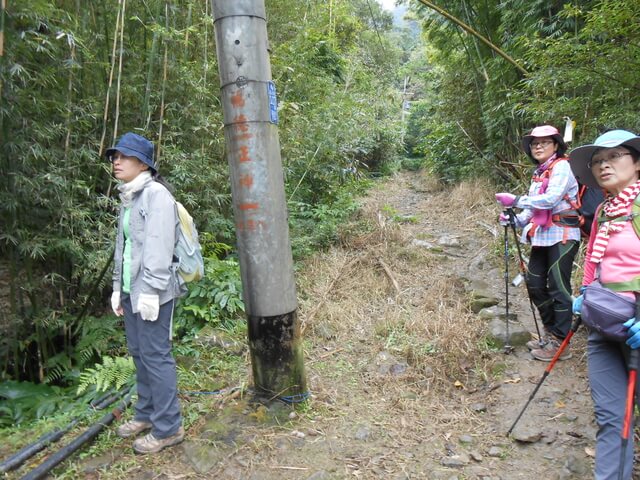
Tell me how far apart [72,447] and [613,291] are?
304 cm

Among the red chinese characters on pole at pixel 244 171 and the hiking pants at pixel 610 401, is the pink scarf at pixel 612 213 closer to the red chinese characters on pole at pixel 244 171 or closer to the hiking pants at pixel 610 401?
the hiking pants at pixel 610 401

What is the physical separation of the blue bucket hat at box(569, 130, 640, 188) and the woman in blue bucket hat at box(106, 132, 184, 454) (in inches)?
88.3

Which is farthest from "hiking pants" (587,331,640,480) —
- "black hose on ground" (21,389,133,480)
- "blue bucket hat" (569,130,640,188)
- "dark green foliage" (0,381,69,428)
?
"dark green foliage" (0,381,69,428)

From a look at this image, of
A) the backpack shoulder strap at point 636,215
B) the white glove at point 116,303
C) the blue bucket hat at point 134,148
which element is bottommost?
the white glove at point 116,303

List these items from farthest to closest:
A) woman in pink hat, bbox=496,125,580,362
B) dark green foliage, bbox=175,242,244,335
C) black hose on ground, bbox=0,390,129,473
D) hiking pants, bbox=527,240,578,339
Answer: dark green foliage, bbox=175,242,244,335
hiking pants, bbox=527,240,578,339
woman in pink hat, bbox=496,125,580,362
black hose on ground, bbox=0,390,129,473

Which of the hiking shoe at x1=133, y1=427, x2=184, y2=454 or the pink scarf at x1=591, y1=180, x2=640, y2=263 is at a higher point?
the pink scarf at x1=591, y1=180, x2=640, y2=263

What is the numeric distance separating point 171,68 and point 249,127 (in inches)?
104

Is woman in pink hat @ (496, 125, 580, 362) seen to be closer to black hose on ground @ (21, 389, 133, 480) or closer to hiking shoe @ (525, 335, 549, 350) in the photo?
hiking shoe @ (525, 335, 549, 350)

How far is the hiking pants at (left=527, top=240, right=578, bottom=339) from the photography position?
3412 millimetres

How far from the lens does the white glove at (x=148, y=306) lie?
2410 millimetres

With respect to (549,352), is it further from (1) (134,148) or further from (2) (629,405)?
(1) (134,148)

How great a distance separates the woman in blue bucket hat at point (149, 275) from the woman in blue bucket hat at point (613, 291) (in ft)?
7.25

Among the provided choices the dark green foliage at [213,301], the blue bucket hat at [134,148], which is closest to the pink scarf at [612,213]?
the blue bucket hat at [134,148]

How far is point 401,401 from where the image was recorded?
320 cm
